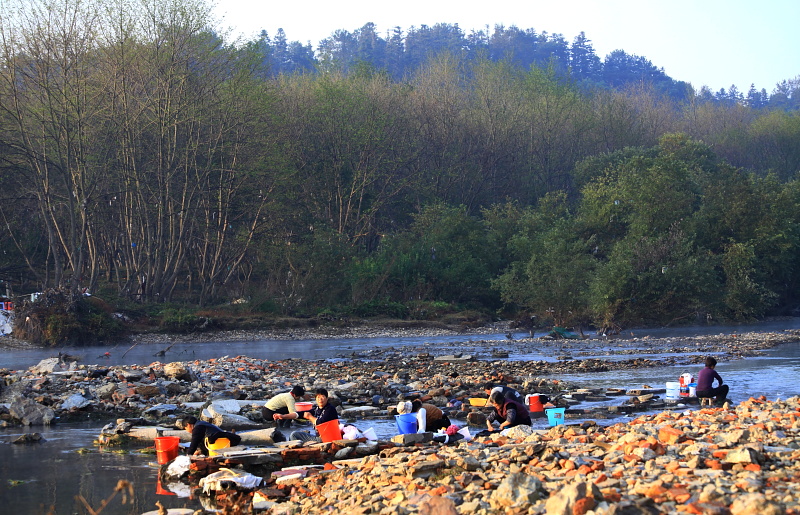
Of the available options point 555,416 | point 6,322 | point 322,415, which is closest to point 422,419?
point 322,415

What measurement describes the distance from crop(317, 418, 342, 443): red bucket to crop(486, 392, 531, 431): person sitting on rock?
2.21 meters

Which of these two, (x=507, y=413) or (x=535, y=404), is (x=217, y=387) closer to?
(x=535, y=404)

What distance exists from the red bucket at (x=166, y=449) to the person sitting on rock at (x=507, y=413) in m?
4.50

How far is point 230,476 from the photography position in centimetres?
1004

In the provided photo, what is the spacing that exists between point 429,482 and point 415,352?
22731mm

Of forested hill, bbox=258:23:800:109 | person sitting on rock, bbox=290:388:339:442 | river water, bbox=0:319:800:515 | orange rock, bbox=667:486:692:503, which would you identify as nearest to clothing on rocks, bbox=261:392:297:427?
person sitting on rock, bbox=290:388:339:442

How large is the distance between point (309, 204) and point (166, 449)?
3973 centimetres

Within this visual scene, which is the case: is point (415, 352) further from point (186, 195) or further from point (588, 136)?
point (588, 136)

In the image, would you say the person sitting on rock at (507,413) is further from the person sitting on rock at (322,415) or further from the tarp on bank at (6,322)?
the tarp on bank at (6,322)

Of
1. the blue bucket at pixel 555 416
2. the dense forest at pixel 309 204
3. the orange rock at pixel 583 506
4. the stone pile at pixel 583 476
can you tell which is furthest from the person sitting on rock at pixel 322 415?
the dense forest at pixel 309 204

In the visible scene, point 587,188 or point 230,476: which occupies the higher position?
point 587,188

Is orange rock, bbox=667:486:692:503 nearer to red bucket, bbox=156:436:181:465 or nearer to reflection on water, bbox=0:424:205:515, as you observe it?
reflection on water, bbox=0:424:205:515

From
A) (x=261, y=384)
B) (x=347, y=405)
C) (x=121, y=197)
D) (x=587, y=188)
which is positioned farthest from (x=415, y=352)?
(x=587, y=188)

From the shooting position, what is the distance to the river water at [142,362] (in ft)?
32.9
